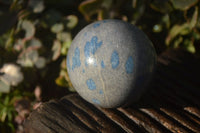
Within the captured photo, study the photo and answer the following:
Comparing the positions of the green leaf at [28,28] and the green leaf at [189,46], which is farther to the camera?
the green leaf at [189,46]

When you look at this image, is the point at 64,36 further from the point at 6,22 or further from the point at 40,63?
the point at 6,22

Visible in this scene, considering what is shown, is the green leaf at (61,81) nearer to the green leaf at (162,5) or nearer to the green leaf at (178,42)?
the green leaf at (162,5)

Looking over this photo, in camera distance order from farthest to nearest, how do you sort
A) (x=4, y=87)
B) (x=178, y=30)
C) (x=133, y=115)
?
(x=178, y=30)
(x=4, y=87)
(x=133, y=115)

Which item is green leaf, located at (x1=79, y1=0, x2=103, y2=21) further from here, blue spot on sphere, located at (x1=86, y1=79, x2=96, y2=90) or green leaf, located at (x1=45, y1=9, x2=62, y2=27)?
blue spot on sphere, located at (x1=86, y1=79, x2=96, y2=90)

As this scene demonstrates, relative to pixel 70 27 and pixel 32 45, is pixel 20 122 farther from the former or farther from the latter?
pixel 70 27

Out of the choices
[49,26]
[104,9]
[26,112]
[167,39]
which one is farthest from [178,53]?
[26,112]

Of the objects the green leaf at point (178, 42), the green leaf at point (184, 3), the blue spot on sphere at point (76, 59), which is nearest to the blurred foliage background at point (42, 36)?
the green leaf at point (184, 3)

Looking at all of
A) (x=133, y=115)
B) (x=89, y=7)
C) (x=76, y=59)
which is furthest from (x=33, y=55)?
(x=133, y=115)
